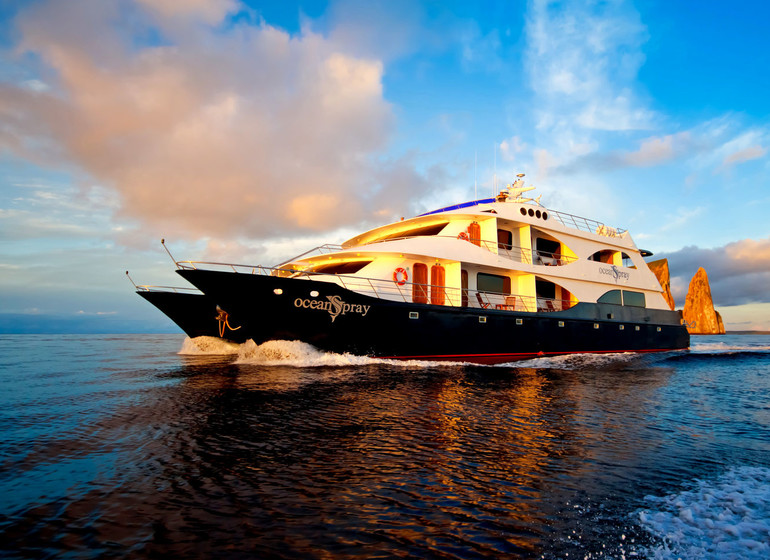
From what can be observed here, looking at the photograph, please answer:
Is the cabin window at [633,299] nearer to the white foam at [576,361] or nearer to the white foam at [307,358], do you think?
the white foam at [576,361]

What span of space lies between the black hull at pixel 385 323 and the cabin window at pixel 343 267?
2.89 metres

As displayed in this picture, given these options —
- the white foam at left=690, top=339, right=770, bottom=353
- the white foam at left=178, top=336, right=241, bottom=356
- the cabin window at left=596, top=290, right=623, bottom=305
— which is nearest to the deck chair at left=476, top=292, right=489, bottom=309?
the cabin window at left=596, top=290, right=623, bottom=305

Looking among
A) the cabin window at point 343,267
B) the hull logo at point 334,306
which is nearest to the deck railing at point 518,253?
the cabin window at point 343,267

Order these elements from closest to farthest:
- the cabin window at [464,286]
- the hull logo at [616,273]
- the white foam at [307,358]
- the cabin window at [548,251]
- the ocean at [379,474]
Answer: the ocean at [379,474], the white foam at [307,358], the cabin window at [464,286], the cabin window at [548,251], the hull logo at [616,273]

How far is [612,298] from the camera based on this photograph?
64.1 feet

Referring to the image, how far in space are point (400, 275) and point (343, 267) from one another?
2.53 m

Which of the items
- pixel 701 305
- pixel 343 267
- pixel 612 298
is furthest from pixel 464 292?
pixel 701 305

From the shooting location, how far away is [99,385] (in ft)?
30.5

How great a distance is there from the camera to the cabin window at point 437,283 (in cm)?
1494

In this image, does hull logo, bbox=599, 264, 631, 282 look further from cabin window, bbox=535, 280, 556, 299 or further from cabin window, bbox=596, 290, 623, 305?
cabin window, bbox=535, 280, 556, 299

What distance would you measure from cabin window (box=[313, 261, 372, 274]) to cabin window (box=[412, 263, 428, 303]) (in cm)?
197

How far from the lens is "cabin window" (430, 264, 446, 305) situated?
14.9 meters

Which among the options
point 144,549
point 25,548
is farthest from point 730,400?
point 25,548

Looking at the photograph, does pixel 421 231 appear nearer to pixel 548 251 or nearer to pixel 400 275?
pixel 400 275
